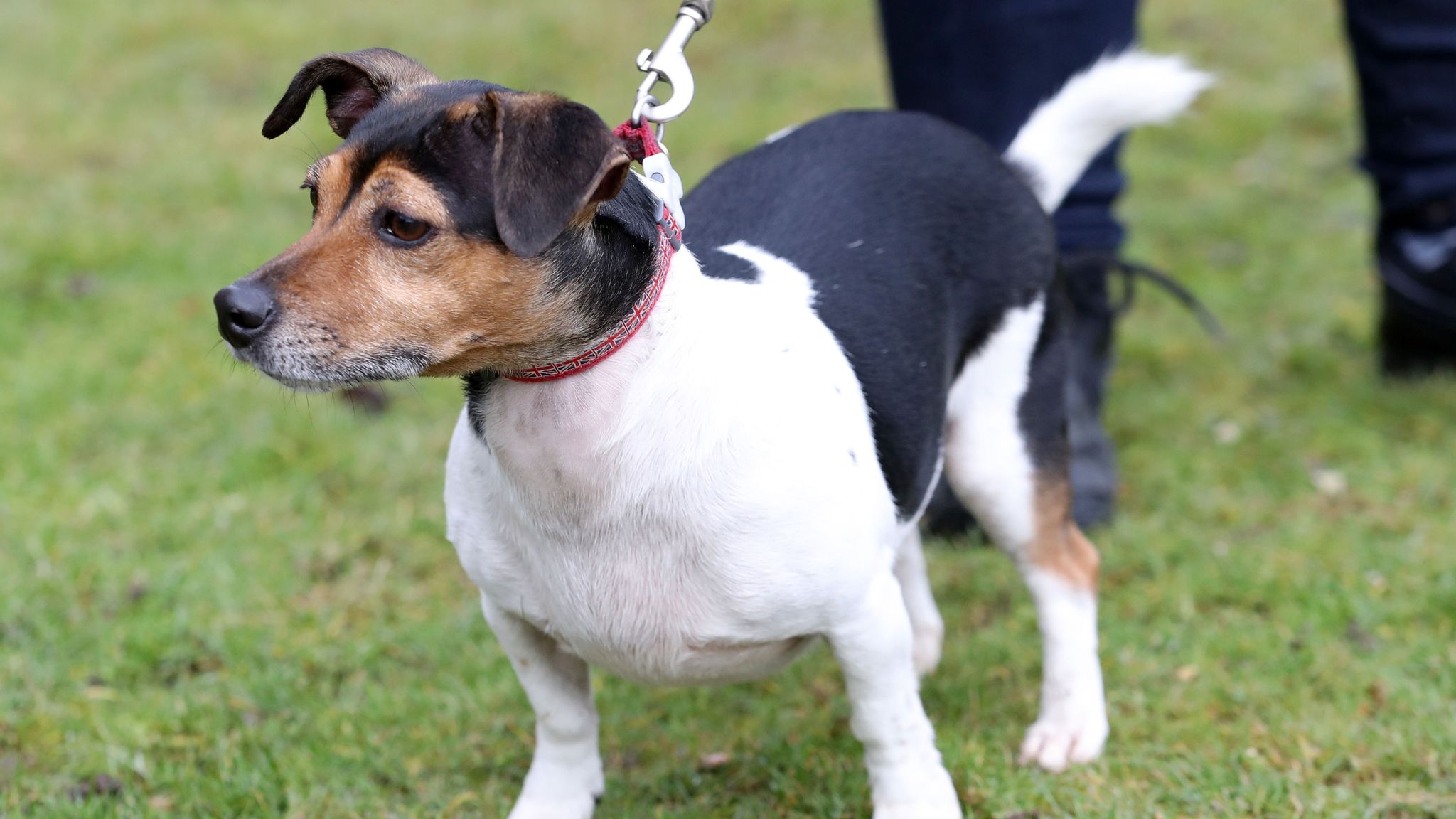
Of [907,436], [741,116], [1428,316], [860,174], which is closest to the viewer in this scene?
[907,436]

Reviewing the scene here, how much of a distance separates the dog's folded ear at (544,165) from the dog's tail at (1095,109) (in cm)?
163

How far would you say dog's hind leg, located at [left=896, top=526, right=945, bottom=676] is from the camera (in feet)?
12.0

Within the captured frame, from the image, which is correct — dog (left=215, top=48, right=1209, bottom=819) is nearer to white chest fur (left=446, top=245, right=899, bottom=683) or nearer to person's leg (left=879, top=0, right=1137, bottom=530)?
white chest fur (left=446, top=245, right=899, bottom=683)

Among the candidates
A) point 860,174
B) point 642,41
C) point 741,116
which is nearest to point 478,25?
point 642,41

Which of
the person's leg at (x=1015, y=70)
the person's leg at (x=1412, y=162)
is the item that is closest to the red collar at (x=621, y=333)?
the person's leg at (x=1015, y=70)

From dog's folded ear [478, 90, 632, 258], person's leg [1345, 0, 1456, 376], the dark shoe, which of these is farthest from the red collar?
the dark shoe

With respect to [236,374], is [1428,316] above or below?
below

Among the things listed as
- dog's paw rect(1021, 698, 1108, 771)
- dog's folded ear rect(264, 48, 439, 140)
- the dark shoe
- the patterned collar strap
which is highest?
dog's folded ear rect(264, 48, 439, 140)

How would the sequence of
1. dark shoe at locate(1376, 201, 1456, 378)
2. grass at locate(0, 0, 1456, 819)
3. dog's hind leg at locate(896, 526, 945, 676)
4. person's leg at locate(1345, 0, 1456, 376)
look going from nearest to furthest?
1. grass at locate(0, 0, 1456, 819)
2. dog's hind leg at locate(896, 526, 945, 676)
3. person's leg at locate(1345, 0, 1456, 376)
4. dark shoe at locate(1376, 201, 1456, 378)

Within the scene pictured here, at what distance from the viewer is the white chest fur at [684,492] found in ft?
7.95

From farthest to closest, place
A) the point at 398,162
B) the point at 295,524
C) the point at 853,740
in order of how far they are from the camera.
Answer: the point at 295,524, the point at 853,740, the point at 398,162

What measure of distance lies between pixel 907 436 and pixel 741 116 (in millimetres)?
5859

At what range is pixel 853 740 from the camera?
11.0 ft

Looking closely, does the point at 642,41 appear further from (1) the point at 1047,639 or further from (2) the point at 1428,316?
(1) the point at 1047,639
